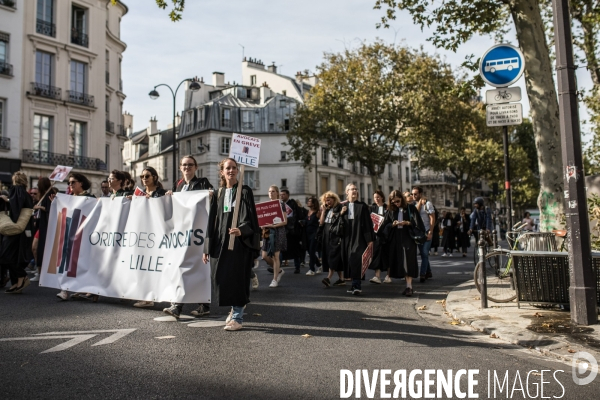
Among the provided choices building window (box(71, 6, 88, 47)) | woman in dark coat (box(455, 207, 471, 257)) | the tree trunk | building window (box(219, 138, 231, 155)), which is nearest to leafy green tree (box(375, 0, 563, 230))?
the tree trunk

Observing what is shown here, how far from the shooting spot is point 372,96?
3303cm

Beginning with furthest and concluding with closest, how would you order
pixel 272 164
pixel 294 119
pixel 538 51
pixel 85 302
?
1. pixel 272 164
2. pixel 294 119
3. pixel 538 51
4. pixel 85 302

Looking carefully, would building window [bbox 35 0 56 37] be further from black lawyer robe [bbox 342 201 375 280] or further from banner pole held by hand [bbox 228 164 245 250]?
banner pole held by hand [bbox 228 164 245 250]

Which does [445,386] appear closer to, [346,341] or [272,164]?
[346,341]

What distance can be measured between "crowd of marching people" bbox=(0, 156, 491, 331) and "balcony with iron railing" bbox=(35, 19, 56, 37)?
2329cm

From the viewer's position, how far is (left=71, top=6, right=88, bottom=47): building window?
35.1m

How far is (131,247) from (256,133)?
5454cm

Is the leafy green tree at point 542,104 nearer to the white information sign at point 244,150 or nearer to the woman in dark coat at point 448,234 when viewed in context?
the white information sign at point 244,150

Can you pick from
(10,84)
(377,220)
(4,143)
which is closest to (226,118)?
(10,84)

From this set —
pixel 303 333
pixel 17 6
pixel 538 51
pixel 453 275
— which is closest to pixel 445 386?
pixel 303 333

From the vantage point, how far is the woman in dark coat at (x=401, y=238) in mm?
10141

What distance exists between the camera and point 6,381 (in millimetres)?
4383

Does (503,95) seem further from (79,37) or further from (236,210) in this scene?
(79,37)

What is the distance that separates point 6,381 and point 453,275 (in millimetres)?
11169
